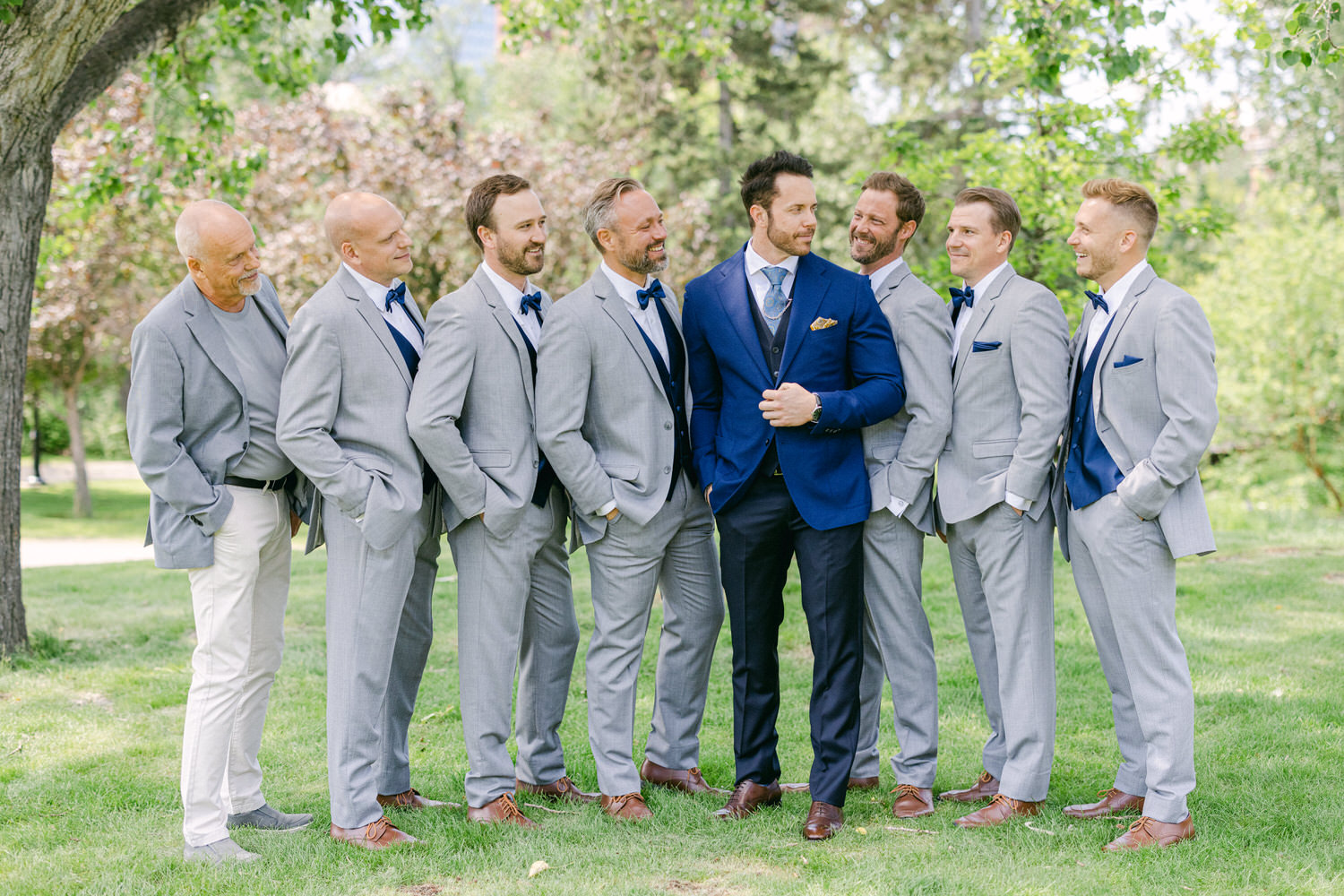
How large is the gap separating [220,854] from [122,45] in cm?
553

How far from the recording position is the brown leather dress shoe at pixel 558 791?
15.5ft

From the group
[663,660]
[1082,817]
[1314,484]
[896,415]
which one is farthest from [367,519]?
[1314,484]

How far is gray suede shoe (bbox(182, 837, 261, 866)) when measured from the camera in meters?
3.96

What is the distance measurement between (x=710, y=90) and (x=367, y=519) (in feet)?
72.0

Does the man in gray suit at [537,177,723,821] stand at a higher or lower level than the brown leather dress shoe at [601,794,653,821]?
higher

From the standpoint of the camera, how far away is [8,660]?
6957mm

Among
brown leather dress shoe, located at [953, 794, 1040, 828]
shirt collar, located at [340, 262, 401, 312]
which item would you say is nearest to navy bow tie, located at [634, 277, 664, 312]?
shirt collar, located at [340, 262, 401, 312]

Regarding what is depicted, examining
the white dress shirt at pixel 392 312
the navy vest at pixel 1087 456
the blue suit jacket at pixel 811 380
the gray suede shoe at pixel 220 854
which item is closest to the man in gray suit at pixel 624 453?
the blue suit jacket at pixel 811 380

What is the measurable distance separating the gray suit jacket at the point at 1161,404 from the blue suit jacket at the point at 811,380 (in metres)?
0.79

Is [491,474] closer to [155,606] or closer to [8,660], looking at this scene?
[8,660]

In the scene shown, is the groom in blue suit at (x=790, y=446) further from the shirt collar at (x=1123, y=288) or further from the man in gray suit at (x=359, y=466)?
the man in gray suit at (x=359, y=466)

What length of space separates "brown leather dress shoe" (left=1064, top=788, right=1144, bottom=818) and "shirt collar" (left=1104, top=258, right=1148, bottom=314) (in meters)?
1.89

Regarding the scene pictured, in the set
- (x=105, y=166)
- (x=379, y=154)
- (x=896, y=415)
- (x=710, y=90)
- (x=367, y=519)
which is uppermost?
(x=710, y=90)

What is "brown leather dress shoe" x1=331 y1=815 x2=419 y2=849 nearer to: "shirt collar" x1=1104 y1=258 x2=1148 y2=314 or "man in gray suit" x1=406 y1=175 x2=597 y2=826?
"man in gray suit" x1=406 y1=175 x2=597 y2=826
